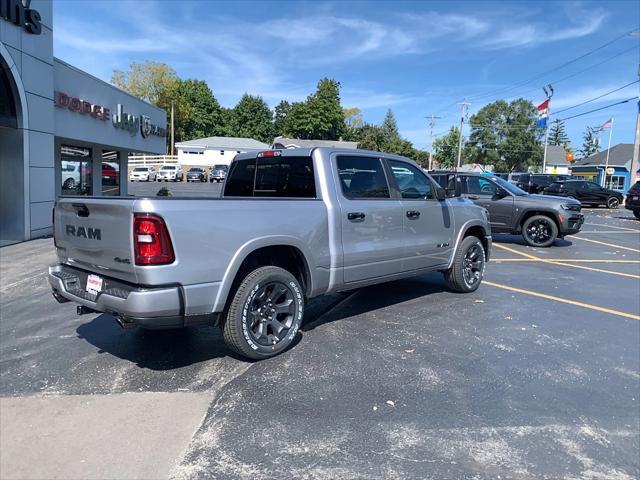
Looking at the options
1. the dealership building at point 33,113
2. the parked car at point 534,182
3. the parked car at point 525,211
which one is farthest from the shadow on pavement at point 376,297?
the parked car at point 534,182

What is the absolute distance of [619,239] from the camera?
15008mm

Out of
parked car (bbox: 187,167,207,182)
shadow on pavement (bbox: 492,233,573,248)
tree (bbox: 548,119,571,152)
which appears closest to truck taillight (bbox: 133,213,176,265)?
shadow on pavement (bbox: 492,233,573,248)

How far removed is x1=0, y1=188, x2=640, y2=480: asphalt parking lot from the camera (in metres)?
2.99

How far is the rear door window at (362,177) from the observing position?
5.19 m

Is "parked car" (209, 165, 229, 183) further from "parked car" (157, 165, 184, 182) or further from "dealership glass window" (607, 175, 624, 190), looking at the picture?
"dealership glass window" (607, 175, 624, 190)

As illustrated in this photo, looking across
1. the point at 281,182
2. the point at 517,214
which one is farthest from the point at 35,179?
the point at 517,214

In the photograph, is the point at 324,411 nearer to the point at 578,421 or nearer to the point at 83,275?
the point at 578,421

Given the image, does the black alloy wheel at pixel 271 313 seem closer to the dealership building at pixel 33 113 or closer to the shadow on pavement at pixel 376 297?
the shadow on pavement at pixel 376 297

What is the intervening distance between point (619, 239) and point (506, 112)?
80.9m

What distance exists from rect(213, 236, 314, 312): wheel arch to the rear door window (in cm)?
90

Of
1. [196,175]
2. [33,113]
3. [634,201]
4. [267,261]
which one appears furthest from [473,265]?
[196,175]

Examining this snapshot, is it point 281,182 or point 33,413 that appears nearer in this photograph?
point 33,413

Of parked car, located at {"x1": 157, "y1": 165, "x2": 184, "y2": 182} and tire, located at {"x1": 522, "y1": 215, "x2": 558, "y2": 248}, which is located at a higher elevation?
parked car, located at {"x1": 157, "y1": 165, "x2": 184, "y2": 182}

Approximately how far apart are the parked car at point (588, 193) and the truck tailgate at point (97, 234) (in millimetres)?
A: 29718
